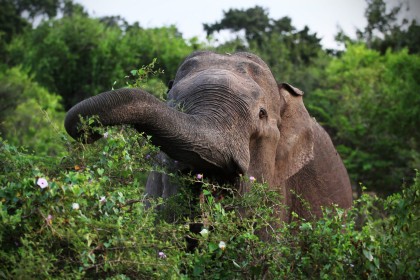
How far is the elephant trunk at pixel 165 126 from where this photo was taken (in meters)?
5.74

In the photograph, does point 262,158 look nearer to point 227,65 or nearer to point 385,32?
point 227,65

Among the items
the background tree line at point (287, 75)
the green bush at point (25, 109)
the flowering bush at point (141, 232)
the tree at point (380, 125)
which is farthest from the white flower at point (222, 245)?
the green bush at point (25, 109)

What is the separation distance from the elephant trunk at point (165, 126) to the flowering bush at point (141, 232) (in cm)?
13

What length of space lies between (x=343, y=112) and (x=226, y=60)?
854 inches

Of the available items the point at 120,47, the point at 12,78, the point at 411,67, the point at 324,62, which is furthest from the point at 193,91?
the point at 324,62

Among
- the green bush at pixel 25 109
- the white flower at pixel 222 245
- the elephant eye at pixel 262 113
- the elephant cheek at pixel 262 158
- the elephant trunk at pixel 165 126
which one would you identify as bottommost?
the white flower at pixel 222 245

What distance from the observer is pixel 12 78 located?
1251 inches

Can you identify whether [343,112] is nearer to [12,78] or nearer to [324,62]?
[12,78]

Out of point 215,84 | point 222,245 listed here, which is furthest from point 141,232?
point 215,84

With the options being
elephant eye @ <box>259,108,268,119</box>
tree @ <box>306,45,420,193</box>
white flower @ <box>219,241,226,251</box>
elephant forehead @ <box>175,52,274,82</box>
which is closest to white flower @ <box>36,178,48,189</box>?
white flower @ <box>219,241,226,251</box>

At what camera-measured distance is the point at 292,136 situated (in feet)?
25.9

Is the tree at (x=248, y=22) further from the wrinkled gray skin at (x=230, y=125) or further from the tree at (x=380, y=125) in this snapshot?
the wrinkled gray skin at (x=230, y=125)

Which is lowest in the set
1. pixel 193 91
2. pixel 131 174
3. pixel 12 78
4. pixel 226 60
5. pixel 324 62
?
pixel 131 174

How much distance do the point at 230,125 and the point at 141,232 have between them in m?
1.71
